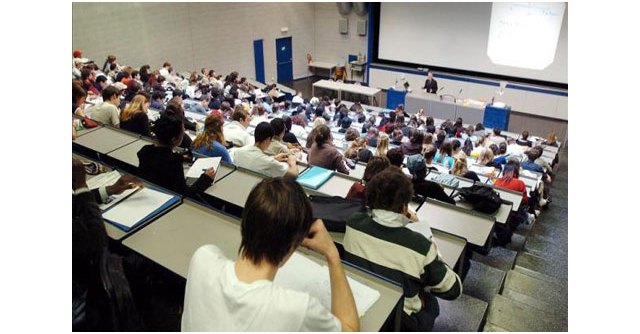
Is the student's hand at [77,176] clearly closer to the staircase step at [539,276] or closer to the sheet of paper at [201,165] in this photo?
the sheet of paper at [201,165]

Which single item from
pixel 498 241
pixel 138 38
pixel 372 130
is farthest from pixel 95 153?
pixel 138 38

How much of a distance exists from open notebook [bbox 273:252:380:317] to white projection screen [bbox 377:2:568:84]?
38.0ft

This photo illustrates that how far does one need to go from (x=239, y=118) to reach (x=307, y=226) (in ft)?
13.7

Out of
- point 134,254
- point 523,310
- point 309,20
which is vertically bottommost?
point 523,310

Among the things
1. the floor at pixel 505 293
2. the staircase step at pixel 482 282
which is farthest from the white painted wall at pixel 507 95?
the staircase step at pixel 482 282

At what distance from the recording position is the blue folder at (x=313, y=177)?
3.39 meters

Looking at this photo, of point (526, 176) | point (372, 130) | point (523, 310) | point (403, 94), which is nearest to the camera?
point (523, 310)

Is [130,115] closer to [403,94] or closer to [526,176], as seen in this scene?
[526,176]

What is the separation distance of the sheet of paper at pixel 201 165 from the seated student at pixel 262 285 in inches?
70.9

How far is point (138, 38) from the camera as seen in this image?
1116cm

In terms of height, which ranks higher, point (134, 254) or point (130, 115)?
point (130, 115)

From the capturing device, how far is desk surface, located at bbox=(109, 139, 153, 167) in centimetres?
349

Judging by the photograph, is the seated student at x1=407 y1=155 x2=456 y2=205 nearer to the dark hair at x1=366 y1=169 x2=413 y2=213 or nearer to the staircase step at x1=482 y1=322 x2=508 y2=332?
the staircase step at x1=482 y1=322 x2=508 y2=332

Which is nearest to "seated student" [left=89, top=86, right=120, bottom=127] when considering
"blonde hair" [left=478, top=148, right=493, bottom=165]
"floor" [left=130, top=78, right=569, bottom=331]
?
"floor" [left=130, top=78, right=569, bottom=331]
